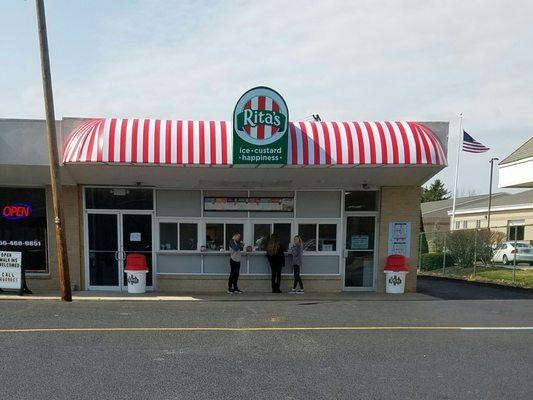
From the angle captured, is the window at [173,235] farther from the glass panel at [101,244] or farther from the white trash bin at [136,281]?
the glass panel at [101,244]

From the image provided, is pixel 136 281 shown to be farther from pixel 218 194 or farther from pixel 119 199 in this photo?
pixel 218 194

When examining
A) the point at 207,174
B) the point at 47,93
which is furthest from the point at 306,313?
the point at 47,93

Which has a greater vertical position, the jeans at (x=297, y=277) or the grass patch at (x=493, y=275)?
the jeans at (x=297, y=277)

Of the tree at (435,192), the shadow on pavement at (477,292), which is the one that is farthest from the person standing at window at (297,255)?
the tree at (435,192)

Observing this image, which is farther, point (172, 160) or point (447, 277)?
point (447, 277)

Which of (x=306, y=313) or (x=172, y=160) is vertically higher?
(x=172, y=160)

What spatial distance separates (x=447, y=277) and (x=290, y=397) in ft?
51.5

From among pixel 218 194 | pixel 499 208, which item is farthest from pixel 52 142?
pixel 499 208

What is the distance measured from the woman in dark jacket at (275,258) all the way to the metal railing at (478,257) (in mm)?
8904

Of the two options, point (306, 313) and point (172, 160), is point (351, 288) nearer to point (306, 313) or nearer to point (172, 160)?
point (306, 313)

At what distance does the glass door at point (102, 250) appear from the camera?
478 inches

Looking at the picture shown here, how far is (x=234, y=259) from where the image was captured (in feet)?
38.4

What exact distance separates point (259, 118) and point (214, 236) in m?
3.81

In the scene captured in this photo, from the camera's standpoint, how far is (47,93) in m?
10.3
